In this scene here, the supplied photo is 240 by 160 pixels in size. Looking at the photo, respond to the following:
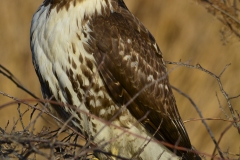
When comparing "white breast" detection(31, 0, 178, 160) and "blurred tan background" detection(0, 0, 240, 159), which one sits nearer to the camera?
"white breast" detection(31, 0, 178, 160)

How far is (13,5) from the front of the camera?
9078 millimetres

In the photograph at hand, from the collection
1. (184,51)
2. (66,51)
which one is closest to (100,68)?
(66,51)

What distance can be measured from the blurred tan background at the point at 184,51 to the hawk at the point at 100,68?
3.40 metres

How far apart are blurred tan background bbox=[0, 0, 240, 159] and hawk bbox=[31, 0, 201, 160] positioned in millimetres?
3400

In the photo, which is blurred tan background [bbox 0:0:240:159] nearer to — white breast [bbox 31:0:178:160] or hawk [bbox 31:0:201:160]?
hawk [bbox 31:0:201:160]

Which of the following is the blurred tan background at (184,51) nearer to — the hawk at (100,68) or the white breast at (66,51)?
the hawk at (100,68)

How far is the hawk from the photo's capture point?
15.7 feet

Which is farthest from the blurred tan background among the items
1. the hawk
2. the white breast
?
the white breast

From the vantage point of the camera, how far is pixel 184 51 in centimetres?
878

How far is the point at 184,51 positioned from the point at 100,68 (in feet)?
13.4

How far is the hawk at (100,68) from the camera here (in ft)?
15.7

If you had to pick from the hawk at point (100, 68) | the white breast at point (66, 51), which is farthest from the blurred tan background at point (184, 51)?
the white breast at point (66, 51)

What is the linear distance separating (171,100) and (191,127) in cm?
377

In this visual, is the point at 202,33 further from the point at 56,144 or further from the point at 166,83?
the point at 56,144
